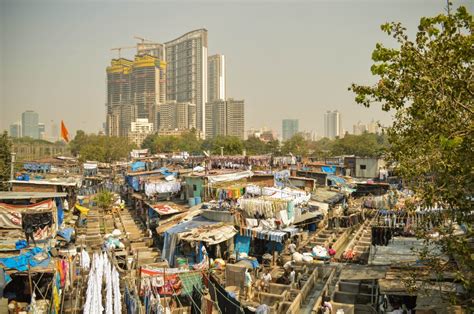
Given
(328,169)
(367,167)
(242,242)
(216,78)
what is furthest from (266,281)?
(216,78)

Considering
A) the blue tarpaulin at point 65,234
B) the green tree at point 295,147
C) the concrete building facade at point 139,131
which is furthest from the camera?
the concrete building facade at point 139,131

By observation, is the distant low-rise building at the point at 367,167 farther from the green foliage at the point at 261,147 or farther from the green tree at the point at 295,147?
the green foliage at the point at 261,147

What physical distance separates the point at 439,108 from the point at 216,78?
549ft

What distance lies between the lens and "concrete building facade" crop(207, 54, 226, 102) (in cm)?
16700

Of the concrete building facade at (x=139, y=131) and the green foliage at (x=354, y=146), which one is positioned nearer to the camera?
the green foliage at (x=354, y=146)

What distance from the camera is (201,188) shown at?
21.9m

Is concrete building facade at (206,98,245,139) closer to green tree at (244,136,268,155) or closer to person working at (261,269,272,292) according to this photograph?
green tree at (244,136,268,155)

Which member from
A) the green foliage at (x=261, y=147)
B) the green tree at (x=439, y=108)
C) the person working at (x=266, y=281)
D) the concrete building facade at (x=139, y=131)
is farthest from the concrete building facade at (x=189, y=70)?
the green tree at (x=439, y=108)

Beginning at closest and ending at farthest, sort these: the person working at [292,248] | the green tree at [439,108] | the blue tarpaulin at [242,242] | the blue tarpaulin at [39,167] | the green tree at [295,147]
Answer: the green tree at [439,108], the person working at [292,248], the blue tarpaulin at [242,242], the blue tarpaulin at [39,167], the green tree at [295,147]

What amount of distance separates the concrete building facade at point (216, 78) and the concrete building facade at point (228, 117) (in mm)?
19185

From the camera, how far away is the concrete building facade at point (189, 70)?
146 meters

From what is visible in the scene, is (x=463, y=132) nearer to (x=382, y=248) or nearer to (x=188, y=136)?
(x=382, y=248)

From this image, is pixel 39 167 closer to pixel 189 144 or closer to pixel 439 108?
pixel 439 108

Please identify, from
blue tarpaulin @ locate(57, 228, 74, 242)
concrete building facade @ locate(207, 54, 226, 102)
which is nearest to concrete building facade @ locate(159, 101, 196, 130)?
concrete building facade @ locate(207, 54, 226, 102)
